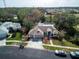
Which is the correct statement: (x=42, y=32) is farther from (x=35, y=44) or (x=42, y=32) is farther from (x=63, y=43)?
(x=63, y=43)

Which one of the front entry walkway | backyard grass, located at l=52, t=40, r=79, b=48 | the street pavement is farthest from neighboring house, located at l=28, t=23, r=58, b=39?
the street pavement

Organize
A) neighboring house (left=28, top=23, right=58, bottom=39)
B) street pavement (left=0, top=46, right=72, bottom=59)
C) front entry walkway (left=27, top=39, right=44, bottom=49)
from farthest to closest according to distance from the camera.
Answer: neighboring house (left=28, top=23, right=58, bottom=39) < front entry walkway (left=27, top=39, right=44, bottom=49) < street pavement (left=0, top=46, right=72, bottom=59)

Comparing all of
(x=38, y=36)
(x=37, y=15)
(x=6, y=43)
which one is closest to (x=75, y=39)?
(x=38, y=36)

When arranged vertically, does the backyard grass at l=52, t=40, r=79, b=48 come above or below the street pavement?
below

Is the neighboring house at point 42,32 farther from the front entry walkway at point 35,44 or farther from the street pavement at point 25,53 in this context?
the street pavement at point 25,53

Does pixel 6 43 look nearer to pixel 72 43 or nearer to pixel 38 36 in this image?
pixel 38 36

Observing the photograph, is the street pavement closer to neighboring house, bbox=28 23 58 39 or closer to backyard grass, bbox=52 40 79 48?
backyard grass, bbox=52 40 79 48

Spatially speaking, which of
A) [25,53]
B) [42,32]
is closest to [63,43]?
[42,32]

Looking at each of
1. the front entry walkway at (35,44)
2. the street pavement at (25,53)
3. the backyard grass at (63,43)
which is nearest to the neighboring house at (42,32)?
the front entry walkway at (35,44)
